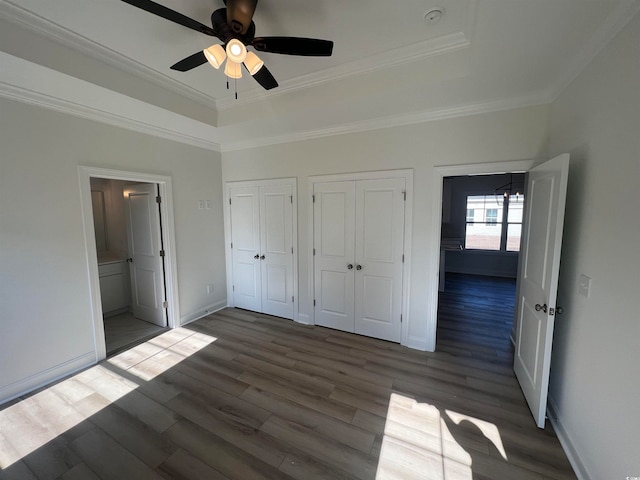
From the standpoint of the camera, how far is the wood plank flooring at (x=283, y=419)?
167cm

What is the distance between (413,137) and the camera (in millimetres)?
2893

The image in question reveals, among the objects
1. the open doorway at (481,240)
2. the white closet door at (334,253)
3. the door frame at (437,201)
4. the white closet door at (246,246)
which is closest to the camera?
the door frame at (437,201)

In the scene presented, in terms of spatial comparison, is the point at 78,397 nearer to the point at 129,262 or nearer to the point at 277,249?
the point at 129,262

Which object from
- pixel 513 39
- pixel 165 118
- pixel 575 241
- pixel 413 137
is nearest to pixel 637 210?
pixel 575 241

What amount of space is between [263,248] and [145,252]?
1.68m

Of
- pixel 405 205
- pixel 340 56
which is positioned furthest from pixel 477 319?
pixel 340 56

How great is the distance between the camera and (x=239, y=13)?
151cm

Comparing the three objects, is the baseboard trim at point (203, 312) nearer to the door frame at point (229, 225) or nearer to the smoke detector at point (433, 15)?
the door frame at point (229, 225)

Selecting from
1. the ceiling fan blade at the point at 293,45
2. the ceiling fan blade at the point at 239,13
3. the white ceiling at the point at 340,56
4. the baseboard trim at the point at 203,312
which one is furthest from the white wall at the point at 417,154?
the ceiling fan blade at the point at 239,13

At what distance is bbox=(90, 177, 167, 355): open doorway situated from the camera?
3512 millimetres

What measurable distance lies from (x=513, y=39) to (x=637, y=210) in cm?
131

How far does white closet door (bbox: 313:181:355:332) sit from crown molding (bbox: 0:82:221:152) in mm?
2059

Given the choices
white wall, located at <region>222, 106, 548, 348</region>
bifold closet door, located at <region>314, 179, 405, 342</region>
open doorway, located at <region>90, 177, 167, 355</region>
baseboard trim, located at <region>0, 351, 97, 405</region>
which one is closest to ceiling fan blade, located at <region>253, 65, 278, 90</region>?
white wall, located at <region>222, 106, 548, 348</region>

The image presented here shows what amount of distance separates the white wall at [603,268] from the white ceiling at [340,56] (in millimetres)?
350
